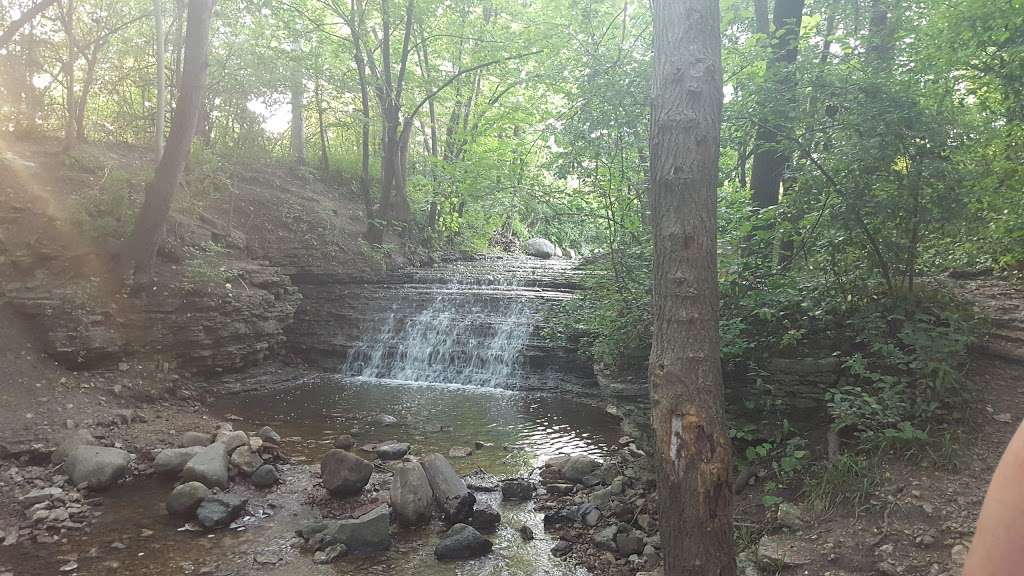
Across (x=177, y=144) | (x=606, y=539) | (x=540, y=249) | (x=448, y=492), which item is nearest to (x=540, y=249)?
(x=540, y=249)

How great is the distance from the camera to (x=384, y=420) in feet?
26.4

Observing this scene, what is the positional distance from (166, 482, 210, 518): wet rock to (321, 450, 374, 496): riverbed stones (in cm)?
108

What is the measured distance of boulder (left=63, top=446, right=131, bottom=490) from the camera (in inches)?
217

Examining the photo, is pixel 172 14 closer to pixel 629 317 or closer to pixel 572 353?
pixel 572 353

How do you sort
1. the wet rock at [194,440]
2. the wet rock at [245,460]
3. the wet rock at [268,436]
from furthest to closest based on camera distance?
1. the wet rock at [268,436]
2. the wet rock at [194,440]
3. the wet rock at [245,460]

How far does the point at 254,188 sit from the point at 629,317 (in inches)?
464

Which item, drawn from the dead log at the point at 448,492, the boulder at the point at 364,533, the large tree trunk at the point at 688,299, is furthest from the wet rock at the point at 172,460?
the large tree trunk at the point at 688,299

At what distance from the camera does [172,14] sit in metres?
13.3

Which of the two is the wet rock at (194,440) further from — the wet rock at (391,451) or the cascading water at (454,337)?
the cascading water at (454,337)

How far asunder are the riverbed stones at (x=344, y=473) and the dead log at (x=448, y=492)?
65cm

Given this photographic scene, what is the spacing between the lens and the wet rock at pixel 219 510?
16.3 feet

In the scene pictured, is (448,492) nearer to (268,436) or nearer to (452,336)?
(268,436)

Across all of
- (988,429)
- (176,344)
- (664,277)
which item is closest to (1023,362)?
(988,429)

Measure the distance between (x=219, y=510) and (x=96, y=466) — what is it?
62.6 inches
